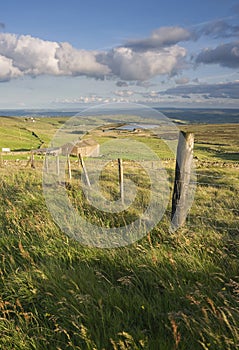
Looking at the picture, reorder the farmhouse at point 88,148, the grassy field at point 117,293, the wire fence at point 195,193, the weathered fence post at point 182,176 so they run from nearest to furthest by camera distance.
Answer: the grassy field at point 117,293 → the weathered fence post at point 182,176 → the wire fence at point 195,193 → the farmhouse at point 88,148

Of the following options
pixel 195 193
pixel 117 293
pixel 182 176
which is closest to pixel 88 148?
pixel 195 193

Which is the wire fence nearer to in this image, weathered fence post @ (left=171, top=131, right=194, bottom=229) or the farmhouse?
weathered fence post @ (left=171, top=131, right=194, bottom=229)

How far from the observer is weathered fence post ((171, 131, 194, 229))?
19.2 ft

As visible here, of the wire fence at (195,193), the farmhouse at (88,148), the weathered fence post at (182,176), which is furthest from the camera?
the farmhouse at (88,148)

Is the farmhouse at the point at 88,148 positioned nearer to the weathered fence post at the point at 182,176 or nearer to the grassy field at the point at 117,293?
the weathered fence post at the point at 182,176

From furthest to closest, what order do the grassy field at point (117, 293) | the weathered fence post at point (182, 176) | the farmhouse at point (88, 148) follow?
the farmhouse at point (88, 148) < the weathered fence post at point (182, 176) < the grassy field at point (117, 293)

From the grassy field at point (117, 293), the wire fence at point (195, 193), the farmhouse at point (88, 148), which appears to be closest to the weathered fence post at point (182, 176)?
the wire fence at point (195, 193)

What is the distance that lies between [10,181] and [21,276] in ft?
23.3

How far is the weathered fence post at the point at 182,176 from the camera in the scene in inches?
231

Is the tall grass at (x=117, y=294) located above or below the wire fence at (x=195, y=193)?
above

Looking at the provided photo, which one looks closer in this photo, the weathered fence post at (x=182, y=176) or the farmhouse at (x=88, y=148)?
the weathered fence post at (x=182, y=176)

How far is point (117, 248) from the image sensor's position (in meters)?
4.71

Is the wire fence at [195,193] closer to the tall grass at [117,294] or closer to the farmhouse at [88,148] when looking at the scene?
the farmhouse at [88,148]

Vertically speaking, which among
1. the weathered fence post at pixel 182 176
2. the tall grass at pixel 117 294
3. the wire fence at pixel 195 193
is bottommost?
the wire fence at pixel 195 193
